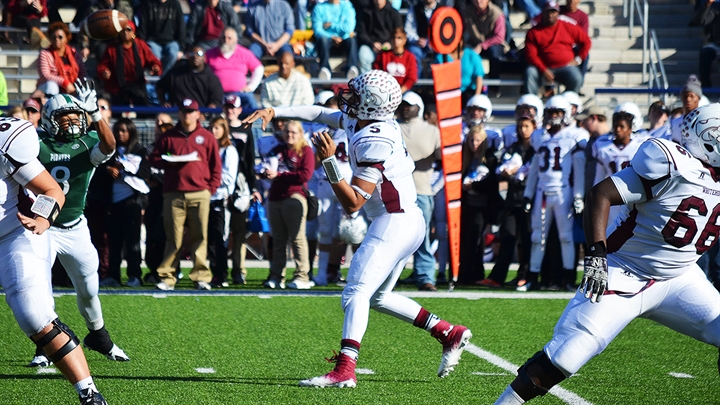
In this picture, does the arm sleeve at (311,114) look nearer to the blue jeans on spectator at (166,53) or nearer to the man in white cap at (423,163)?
the man in white cap at (423,163)

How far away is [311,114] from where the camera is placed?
6.39 metres

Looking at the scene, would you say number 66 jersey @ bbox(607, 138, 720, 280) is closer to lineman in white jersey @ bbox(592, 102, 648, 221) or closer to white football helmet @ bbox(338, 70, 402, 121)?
white football helmet @ bbox(338, 70, 402, 121)

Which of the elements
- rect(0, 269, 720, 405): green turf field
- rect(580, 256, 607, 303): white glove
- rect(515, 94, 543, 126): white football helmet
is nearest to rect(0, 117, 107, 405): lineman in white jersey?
rect(0, 269, 720, 405): green turf field

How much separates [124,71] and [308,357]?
7.48 m

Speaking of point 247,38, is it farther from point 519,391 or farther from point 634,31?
point 519,391

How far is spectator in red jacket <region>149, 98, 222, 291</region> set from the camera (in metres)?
9.98

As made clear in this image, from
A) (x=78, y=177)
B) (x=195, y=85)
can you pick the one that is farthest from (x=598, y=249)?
(x=195, y=85)

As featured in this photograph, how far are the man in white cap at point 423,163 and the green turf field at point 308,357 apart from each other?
97cm

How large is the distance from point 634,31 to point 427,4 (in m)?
4.12

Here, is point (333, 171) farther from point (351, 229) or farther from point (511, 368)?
point (351, 229)

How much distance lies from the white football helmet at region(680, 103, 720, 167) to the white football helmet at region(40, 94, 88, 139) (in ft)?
11.8

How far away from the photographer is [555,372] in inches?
172

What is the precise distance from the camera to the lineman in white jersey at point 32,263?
4715mm

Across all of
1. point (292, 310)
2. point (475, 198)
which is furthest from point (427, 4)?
point (292, 310)
